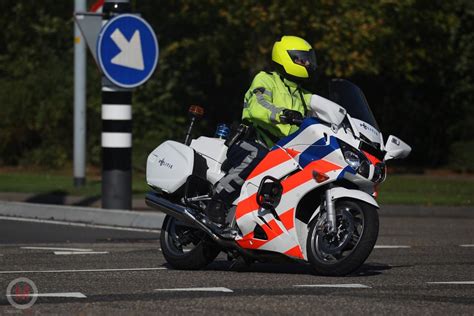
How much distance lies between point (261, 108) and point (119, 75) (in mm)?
5471

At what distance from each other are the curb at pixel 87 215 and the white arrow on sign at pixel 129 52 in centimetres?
170

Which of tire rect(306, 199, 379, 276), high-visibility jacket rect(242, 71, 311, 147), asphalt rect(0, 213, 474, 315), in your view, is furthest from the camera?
high-visibility jacket rect(242, 71, 311, 147)

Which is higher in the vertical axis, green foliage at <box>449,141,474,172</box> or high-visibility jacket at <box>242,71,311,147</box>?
high-visibility jacket at <box>242,71,311,147</box>

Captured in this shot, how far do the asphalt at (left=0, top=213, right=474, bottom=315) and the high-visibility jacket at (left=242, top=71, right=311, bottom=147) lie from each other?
41.6 inches

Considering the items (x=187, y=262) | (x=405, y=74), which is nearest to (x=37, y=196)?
(x=187, y=262)

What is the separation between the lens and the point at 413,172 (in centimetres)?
3019

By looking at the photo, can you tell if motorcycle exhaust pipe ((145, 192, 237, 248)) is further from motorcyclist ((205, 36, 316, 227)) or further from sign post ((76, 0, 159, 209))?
sign post ((76, 0, 159, 209))

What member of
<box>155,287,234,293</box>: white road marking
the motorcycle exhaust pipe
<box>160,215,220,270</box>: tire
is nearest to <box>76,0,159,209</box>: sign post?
the motorcycle exhaust pipe

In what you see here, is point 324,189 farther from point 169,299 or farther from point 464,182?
point 464,182

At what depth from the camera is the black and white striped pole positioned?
15.1 meters

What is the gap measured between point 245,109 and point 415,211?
8.65 metres

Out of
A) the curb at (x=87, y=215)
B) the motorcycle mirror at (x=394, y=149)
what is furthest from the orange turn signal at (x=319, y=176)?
the curb at (x=87, y=215)

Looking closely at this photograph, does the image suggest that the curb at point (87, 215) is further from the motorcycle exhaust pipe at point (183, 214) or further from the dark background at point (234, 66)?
the dark background at point (234, 66)

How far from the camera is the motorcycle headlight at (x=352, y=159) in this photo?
8.89m
